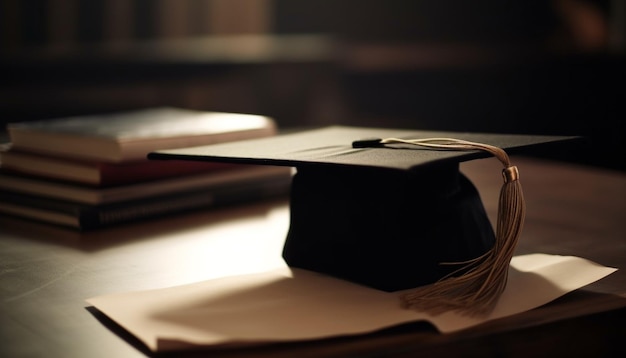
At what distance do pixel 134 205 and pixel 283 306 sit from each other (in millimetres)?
432

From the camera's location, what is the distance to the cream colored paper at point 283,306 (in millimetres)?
547

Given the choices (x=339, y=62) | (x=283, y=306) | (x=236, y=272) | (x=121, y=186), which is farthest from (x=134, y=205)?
(x=339, y=62)

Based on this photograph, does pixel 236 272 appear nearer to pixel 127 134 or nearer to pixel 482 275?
pixel 482 275

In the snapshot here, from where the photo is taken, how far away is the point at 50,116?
324 cm

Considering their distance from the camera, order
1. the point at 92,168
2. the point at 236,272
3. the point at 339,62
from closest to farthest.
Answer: the point at 236,272, the point at 92,168, the point at 339,62

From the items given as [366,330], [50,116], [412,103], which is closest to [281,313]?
[366,330]

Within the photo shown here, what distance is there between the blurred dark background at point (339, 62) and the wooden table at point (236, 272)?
4.97 feet

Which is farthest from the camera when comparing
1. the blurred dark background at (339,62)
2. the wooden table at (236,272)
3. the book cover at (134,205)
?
the blurred dark background at (339,62)

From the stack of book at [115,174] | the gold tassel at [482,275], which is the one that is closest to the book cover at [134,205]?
the stack of book at [115,174]

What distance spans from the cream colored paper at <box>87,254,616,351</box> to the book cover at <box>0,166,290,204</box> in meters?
0.33

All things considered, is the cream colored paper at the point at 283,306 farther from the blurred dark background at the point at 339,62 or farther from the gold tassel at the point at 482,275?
the blurred dark background at the point at 339,62

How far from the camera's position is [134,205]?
0.99m

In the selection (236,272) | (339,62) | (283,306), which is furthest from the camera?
(339,62)

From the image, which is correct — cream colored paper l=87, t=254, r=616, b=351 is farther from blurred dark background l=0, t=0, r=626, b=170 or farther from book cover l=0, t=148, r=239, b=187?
blurred dark background l=0, t=0, r=626, b=170
